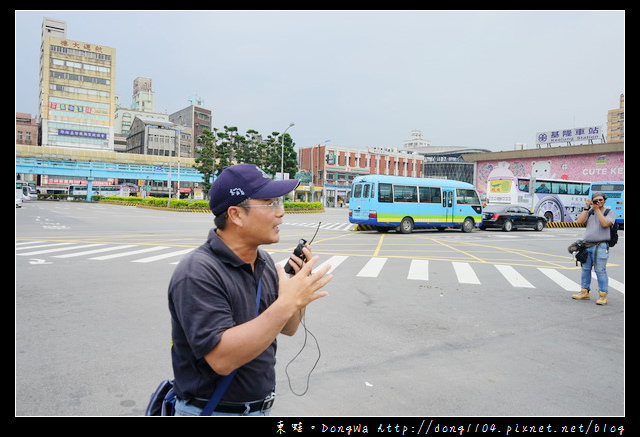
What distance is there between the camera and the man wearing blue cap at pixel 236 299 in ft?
5.56

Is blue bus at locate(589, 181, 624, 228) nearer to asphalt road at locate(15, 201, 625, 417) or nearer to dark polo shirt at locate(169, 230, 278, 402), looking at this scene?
asphalt road at locate(15, 201, 625, 417)

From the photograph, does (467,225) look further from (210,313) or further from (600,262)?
(210,313)

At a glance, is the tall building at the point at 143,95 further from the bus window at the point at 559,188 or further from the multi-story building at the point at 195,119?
the bus window at the point at 559,188

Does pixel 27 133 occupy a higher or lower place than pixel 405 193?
higher

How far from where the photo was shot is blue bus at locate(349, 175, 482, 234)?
73.7 feet

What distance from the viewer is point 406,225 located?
23.1 meters

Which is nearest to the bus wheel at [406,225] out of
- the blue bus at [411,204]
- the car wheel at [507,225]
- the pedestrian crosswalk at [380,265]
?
the blue bus at [411,204]

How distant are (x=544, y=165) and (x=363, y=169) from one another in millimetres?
35872

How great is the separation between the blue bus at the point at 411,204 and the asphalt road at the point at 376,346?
12257mm

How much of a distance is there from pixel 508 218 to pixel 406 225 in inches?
281

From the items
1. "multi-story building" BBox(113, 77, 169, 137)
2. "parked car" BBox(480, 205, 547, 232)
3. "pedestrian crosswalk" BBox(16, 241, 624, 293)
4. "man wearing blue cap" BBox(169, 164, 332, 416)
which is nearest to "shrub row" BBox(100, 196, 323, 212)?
"parked car" BBox(480, 205, 547, 232)

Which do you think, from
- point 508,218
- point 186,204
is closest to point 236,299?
point 508,218

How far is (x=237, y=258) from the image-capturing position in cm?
188
